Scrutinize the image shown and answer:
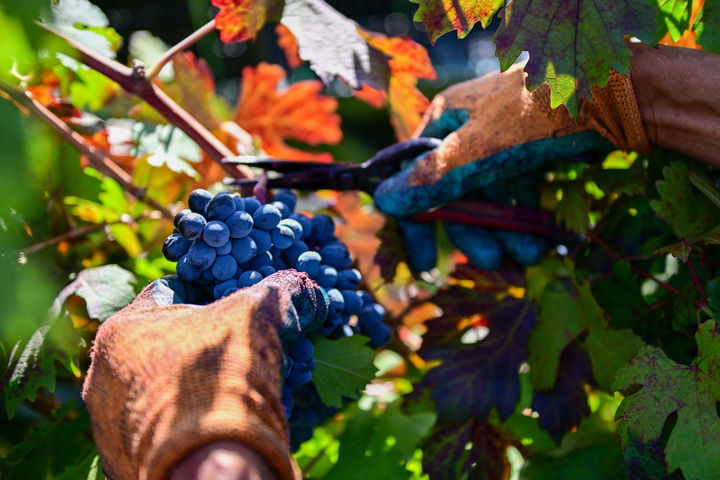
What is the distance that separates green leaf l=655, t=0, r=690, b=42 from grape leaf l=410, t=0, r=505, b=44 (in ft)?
0.69

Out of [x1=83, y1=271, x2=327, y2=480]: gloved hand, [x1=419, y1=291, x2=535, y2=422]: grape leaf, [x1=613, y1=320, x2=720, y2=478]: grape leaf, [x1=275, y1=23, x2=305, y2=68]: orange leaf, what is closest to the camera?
[x1=83, y1=271, x2=327, y2=480]: gloved hand

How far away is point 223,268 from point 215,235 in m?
0.03

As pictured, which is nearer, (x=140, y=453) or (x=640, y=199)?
(x=140, y=453)

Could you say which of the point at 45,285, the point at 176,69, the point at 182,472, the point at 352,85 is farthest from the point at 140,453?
the point at 176,69

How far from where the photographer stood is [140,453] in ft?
1.46

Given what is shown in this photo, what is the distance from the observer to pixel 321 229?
743 mm

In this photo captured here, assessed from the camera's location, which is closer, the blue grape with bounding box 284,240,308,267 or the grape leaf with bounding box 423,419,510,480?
the blue grape with bounding box 284,240,308,267

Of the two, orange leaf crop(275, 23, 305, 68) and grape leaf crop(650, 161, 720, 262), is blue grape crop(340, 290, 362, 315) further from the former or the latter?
orange leaf crop(275, 23, 305, 68)

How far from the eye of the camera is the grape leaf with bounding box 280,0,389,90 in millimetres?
829

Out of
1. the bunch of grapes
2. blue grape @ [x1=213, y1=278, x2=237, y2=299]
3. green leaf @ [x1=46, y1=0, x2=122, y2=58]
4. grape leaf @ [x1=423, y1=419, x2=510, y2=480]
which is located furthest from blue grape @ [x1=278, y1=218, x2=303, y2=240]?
green leaf @ [x1=46, y1=0, x2=122, y2=58]

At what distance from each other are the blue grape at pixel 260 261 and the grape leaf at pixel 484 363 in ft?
1.00

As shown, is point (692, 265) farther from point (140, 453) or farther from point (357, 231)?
point (140, 453)

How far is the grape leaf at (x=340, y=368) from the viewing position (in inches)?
27.1

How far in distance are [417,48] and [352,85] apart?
147 millimetres
